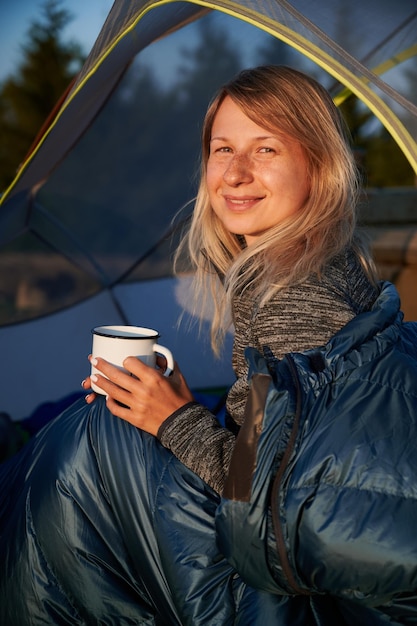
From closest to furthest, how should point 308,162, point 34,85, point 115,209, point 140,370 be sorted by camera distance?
point 140,370, point 308,162, point 115,209, point 34,85

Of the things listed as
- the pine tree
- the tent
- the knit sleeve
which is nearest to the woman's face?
→ the knit sleeve

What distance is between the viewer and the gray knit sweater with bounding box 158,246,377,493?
135 centimetres

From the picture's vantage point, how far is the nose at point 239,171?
157cm

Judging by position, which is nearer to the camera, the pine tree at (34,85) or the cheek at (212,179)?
the cheek at (212,179)

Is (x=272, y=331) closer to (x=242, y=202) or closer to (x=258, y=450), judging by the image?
(x=258, y=450)

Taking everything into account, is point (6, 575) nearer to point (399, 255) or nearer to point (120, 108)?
point (120, 108)

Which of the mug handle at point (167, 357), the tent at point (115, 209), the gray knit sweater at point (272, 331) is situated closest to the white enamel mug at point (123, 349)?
the mug handle at point (167, 357)

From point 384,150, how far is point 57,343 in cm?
418

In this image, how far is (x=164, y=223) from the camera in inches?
115

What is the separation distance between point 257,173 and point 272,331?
1.21 ft

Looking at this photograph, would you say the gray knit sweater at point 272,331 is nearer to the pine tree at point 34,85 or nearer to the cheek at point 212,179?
the cheek at point 212,179

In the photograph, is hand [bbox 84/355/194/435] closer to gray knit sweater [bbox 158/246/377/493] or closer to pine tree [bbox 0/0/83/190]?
gray knit sweater [bbox 158/246/377/493]

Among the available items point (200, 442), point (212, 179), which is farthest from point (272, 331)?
point (212, 179)

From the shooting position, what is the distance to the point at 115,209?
2.87m
